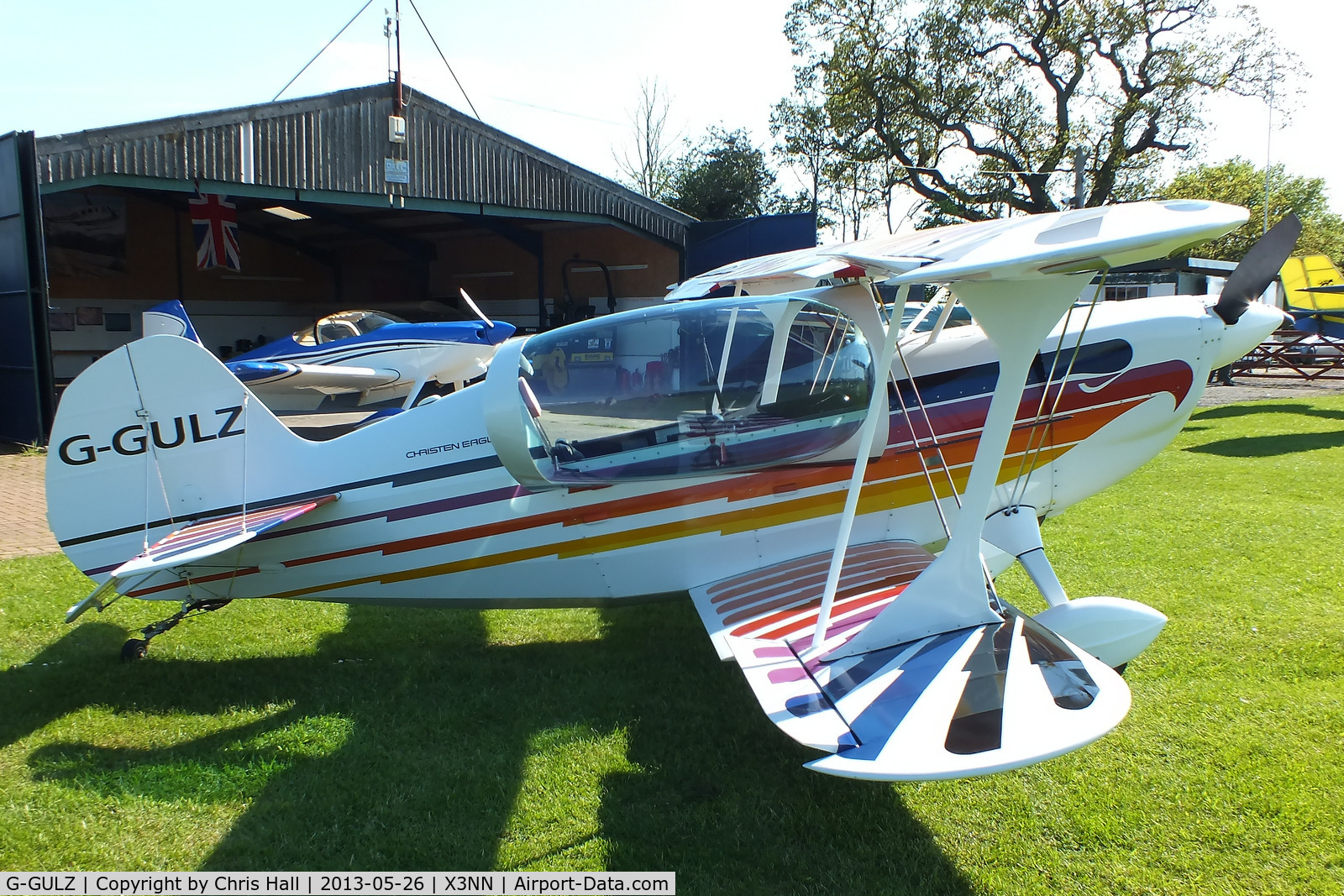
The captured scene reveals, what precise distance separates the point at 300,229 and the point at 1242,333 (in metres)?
23.9

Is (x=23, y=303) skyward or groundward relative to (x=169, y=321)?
skyward

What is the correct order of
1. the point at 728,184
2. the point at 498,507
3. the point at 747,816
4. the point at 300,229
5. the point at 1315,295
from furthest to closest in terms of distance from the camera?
1. the point at 728,184
2. the point at 300,229
3. the point at 1315,295
4. the point at 498,507
5. the point at 747,816

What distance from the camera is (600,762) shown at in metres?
3.52

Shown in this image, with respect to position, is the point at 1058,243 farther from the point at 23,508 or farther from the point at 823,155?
the point at 823,155

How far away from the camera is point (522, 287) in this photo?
23.1 metres

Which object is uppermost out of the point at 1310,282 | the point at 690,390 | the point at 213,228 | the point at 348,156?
the point at 348,156

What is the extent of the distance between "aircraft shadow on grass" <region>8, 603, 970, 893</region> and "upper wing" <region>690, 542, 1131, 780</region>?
576 mm

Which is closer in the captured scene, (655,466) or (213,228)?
(655,466)

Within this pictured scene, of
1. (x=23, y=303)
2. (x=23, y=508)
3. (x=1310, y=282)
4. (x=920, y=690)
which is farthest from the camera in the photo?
(x=1310, y=282)

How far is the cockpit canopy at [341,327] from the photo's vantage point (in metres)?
14.2

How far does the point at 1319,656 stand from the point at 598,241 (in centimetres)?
1838

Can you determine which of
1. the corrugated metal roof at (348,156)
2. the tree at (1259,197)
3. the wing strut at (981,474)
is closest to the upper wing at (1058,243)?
the wing strut at (981,474)

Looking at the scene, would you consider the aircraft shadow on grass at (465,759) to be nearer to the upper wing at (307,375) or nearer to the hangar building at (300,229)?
the upper wing at (307,375)

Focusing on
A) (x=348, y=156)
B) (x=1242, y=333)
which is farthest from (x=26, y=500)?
(x=1242, y=333)
